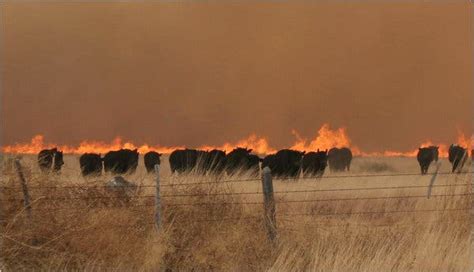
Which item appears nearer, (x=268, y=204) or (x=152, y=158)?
(x=268, y=204)

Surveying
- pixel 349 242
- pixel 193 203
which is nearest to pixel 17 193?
pixel 193 203

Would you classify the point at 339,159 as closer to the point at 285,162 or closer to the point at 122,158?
the point at 285,162

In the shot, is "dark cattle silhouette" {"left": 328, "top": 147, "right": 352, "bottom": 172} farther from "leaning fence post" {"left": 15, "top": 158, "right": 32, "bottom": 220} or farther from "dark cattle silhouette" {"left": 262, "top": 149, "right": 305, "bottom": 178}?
"leaning fence post" {"left": 15, "top": 158, "right": 32, "bottom": 220}

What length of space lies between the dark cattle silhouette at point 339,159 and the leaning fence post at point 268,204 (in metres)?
38.3

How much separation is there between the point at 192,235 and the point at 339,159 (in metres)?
39.5

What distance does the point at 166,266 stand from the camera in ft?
28.1

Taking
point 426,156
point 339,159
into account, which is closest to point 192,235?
point 426,156

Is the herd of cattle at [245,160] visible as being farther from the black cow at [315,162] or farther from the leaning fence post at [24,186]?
the leaning fence post at [24,186]

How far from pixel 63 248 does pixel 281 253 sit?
289 cm

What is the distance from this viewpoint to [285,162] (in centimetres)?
3394

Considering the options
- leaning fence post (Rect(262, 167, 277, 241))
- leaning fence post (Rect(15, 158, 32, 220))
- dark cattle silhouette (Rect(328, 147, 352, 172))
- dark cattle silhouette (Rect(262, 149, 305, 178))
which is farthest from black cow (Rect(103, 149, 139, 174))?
leaning fence post (Rect(262, 167, 277, 241))

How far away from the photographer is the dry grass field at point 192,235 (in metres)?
8.34

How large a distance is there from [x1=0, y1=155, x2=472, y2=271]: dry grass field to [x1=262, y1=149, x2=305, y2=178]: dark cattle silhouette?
23.2 m

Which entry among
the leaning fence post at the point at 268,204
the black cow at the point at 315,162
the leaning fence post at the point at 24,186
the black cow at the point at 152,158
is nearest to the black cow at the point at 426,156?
the black cow at the point at 315,162
